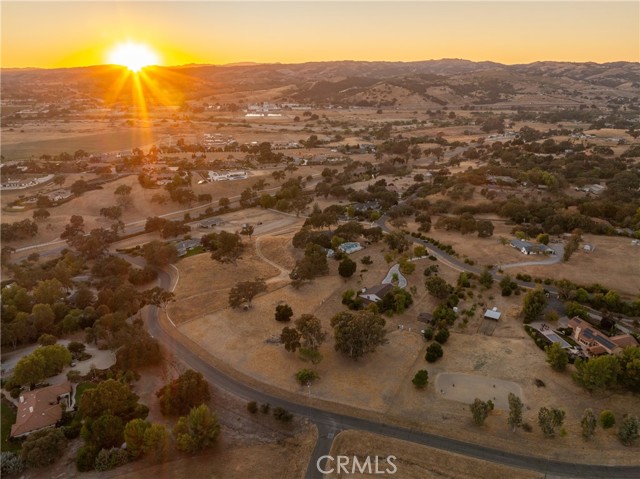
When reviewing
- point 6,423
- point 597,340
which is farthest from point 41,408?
point 597,340

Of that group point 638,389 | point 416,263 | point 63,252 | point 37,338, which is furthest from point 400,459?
point 63,252

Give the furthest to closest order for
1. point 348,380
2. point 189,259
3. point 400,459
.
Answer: point 189,259
point 348,380
point 400,459

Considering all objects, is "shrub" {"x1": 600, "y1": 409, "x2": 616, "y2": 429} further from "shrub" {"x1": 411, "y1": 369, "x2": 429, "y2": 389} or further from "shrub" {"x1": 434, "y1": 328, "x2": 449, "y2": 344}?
"shrub" {"x1": 434, "y1": 328, "x2": 449, "y2": 344}

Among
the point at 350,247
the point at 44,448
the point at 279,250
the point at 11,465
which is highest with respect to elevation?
the point at 350,247

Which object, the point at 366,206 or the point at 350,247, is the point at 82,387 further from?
the point at 366,206

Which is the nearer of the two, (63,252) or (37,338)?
(37,338)

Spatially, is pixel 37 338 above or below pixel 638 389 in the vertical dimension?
below

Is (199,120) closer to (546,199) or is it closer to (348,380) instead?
(546,199)
